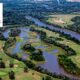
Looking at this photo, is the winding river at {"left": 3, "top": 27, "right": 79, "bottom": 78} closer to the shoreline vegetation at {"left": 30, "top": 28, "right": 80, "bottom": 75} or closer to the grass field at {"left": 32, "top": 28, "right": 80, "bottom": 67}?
the shoreline vegetation at {"left": 30, "top": 28, "right": 80, "bottom": 75}

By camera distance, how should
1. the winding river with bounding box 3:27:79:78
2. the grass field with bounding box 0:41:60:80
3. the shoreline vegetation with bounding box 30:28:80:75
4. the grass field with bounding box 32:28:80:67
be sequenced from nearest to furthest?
1. the grass field with bounding box 0:41:60:80
2. the shoreline vegetation with bounding box 30:28:80:75
3. the winding river with bounding box 3:27:79:78
4. the grass field with bounding box 32:28:80:67

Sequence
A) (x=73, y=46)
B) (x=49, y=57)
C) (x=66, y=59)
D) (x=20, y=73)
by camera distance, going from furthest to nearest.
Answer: (x=73, y=46)
(x=49, y=57)
(x=66, y=59)
(x=20, y=73)

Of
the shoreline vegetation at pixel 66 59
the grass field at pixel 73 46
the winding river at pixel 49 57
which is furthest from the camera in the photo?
the grass field at pixel 73 46

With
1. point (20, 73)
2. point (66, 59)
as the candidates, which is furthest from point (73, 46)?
point (20, 73)

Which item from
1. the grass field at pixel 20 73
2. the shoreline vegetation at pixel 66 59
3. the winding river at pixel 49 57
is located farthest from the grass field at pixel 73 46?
the grass field at pixel 20 73

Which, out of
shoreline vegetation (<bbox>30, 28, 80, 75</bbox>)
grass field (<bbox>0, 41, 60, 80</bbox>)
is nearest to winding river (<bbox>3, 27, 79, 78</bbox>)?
shoreline vegetation (<bbox>30, 28, 80, 75</bbox>)

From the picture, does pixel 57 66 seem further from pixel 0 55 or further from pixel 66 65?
pixel 0 55

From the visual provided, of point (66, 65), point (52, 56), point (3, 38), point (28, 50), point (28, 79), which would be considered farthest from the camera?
point (3, 38)

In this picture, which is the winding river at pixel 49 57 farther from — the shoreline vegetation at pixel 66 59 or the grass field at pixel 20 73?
the grass field at pixel 20 73

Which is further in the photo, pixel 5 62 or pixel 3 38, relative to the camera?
pixel 3 38

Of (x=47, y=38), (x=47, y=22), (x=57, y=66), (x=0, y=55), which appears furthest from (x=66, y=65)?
(x=47, y=22)

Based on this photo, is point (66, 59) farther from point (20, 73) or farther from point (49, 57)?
point (20, 73)
